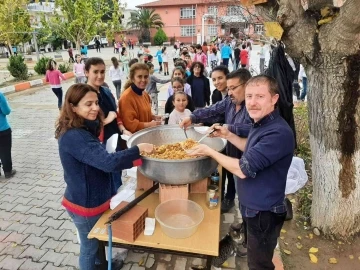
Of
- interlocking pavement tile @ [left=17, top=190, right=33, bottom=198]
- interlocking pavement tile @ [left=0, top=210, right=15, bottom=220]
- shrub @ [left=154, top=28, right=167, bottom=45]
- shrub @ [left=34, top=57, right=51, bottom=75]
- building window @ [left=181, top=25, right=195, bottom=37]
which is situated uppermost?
building window @ [left=181, top=25, right=195, bottom=37]

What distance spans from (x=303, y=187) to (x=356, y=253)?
1.20 meters

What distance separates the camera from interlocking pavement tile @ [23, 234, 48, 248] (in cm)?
318

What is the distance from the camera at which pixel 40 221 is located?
362cm

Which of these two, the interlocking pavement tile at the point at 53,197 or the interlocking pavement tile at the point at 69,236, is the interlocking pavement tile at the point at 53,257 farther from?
the interlocking pavement tile at the point at 53,197

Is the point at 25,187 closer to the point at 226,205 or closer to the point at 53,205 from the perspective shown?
the point at 53,205

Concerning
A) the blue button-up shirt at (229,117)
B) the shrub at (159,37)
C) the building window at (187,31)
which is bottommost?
the blue button-up shirt at (229,117)

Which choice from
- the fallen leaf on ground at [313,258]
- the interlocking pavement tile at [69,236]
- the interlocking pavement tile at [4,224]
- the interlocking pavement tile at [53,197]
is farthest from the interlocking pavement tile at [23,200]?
the fallen leaf on ground at [313,258]

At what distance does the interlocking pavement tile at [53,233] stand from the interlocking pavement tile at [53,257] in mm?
262

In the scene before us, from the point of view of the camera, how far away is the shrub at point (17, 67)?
14.5 metres

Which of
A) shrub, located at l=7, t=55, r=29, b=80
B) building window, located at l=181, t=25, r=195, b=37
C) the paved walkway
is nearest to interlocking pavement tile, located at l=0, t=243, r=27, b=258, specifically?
the paved walkway

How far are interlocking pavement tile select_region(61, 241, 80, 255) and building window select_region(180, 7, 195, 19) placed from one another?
48450 millimetres

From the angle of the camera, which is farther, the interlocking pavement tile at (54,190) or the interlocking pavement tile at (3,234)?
the interlocking pavement tile at (54,190)

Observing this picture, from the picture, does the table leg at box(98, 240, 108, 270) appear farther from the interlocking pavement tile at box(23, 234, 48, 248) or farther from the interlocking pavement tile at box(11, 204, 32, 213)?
the interlocking pavement tile at box(11, 204, 32, 213)

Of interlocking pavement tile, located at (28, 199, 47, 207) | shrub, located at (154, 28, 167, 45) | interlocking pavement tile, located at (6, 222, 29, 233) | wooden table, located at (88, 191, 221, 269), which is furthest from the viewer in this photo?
shrub, located at (154, 28, 167, 45)
